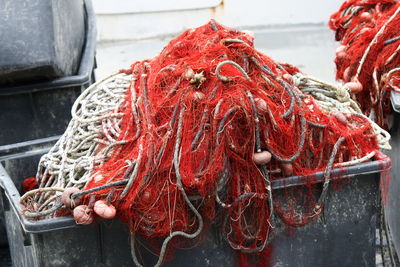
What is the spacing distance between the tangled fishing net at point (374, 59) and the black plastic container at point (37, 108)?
5.25ft

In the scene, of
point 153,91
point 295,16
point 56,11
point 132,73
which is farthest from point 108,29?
point 153,91

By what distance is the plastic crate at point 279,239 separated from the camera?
A: 2.68 metres

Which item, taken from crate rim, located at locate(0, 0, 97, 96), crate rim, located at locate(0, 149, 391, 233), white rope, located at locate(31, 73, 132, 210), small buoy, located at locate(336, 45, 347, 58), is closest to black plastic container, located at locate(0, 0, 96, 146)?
crate rim, located at locate(0, 0, 97, 96)

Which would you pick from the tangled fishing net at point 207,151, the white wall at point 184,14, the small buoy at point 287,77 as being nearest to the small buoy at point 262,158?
the tangled fishing net at point 207,151

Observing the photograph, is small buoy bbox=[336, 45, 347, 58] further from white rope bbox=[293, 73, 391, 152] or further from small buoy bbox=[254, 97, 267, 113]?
small buoy bbox=[254, 97, 267, 113]

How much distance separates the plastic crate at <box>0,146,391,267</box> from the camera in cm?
268

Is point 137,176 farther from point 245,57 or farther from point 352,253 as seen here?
point 352,253

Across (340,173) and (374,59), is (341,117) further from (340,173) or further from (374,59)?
(374,59)

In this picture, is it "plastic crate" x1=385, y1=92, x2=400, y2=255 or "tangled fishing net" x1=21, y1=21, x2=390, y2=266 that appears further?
"plastic crate" x1=385, y1=92, x2=400, y2=255

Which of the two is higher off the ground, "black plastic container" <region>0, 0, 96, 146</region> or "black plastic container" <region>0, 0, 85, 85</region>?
"black plastic container" <region>0, 0, 85, 85</region>

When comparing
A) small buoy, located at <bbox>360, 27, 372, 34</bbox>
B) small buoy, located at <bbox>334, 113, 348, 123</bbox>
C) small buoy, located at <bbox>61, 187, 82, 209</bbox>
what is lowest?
small buoy, located at <bbox>61, 187, 82, 209</bbox>

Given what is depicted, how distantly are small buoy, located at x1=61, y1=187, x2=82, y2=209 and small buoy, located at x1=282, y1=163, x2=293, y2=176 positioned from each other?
0.81 m

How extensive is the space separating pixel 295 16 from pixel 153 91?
622 cm

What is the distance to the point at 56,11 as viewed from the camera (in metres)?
4.14
